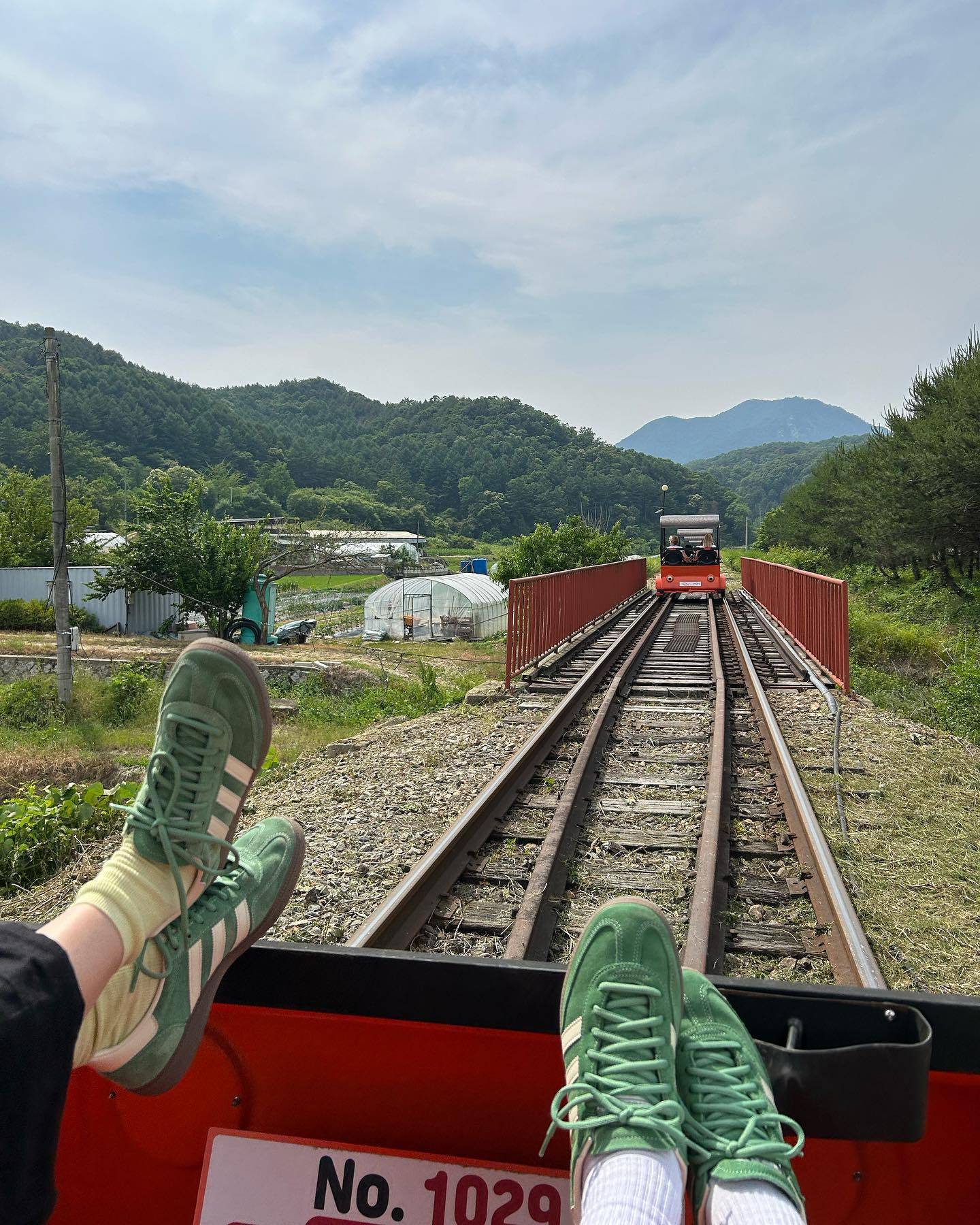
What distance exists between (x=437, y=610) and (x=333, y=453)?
104328 millimetres

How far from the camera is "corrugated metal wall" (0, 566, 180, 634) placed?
31.2m

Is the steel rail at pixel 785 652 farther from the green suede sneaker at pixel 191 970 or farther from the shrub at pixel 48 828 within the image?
the green suede sneaker at pixel 191 970

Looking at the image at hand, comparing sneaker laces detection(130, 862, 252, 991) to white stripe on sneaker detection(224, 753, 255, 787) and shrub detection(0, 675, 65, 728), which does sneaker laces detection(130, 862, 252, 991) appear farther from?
shrub detection(0, 675, 65, 728)

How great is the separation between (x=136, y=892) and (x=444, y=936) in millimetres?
2564

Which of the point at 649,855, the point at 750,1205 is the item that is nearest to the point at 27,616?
the point at 649,855

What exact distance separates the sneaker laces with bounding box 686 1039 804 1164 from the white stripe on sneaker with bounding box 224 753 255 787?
1018mm

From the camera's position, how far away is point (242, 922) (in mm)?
1681

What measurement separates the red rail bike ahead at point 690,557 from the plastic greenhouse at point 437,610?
23.0ft

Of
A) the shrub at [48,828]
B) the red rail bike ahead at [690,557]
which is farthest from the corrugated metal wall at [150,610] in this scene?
the shrub at [48,828]

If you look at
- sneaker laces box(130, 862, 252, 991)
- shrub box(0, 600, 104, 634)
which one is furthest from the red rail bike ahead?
sneaker laces box(130, 862, 252, 991)

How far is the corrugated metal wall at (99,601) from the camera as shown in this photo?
102 feet

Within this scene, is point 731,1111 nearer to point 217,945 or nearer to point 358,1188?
point 358,1188

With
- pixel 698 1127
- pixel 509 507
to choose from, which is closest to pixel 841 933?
pixel 698 1127

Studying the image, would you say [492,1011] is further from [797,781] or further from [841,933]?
[797,781]
